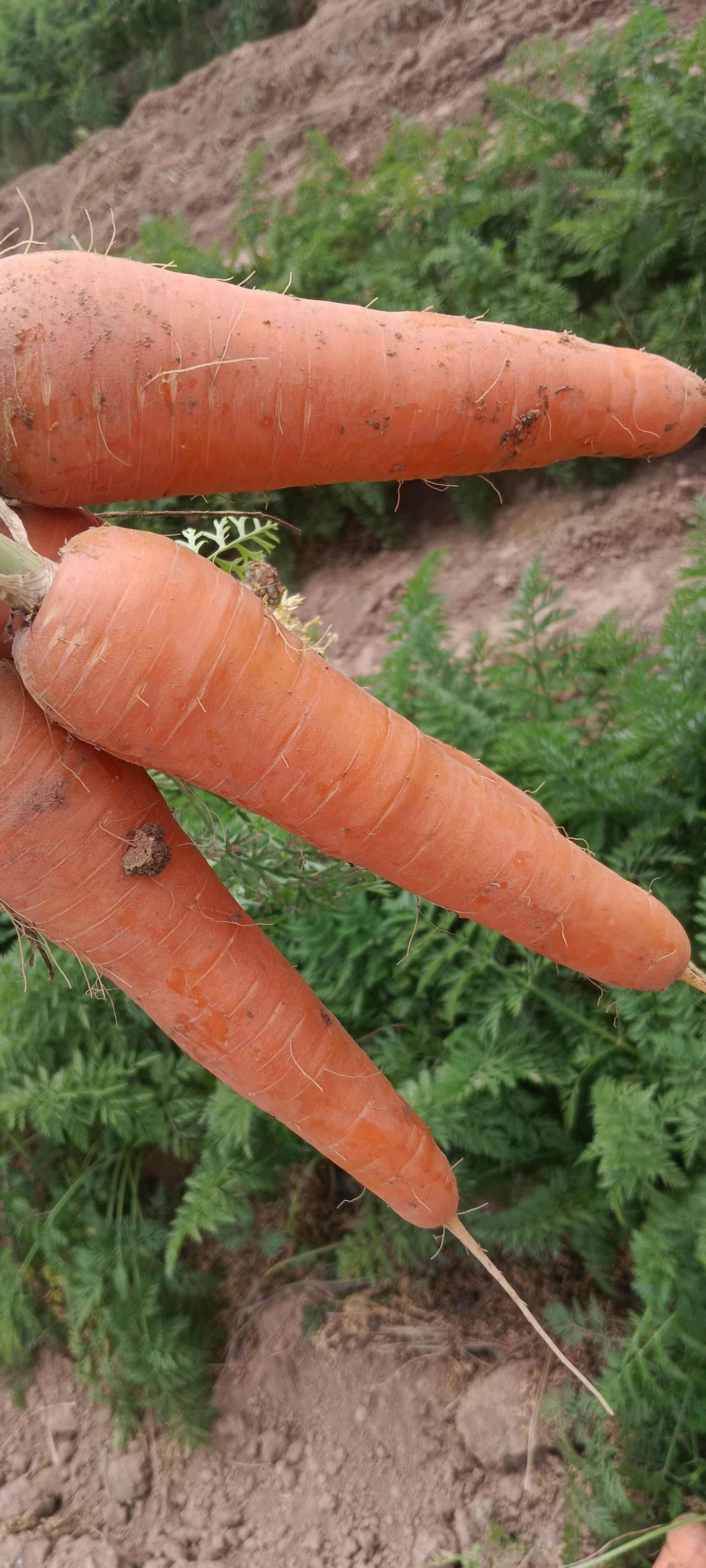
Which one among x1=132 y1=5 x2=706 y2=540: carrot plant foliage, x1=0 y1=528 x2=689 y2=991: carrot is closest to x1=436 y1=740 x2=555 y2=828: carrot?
x1=0 y1=528 x2=689 y2=991: carrot

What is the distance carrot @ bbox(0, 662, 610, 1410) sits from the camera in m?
1.52

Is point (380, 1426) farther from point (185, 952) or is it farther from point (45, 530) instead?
point (45, 530)

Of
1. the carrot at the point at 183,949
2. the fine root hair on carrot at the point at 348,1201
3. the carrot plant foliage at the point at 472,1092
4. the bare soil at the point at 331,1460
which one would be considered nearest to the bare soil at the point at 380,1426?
the bare soil at the point at 331,1460

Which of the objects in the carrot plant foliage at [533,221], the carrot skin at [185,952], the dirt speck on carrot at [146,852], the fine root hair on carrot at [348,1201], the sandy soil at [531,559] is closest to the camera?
the carrot skin at [185,952]

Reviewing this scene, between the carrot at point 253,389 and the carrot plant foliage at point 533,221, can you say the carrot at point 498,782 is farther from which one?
the carrot plant foliage at point 533,221

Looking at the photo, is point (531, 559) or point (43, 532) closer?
point (43, 532)

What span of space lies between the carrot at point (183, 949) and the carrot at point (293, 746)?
5.2 inches

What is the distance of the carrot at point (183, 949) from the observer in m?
1.52

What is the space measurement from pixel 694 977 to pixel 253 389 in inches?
58.5

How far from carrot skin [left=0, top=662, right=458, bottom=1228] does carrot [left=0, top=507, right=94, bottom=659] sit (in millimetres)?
54

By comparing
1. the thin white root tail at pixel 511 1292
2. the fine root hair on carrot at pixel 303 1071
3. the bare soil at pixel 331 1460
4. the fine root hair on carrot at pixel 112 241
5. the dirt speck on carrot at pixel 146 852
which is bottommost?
the bare soil at pixel 331 1460

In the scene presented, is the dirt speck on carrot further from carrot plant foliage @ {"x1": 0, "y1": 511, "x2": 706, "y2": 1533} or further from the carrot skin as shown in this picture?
carrot plant foliage @ {"x1": 0, "y1": 511, "x2": 706, "y2": 1533}

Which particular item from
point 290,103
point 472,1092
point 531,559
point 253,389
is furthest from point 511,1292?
point 290,103

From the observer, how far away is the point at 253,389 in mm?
1513
